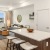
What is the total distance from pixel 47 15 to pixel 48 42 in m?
3.00

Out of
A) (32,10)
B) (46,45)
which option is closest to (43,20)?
(32,10)

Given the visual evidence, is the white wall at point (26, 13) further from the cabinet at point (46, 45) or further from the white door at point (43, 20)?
the cabinet at point (46, 45)

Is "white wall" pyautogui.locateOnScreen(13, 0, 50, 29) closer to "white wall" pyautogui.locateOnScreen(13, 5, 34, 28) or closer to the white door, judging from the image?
"white wall" pyautogui.locateOnScreen(13, 5, 34, 28)

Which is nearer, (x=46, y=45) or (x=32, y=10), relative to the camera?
(x=46, y=45)

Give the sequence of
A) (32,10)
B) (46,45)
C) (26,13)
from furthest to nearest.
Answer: (26,13)
(32,10)
(46,45)

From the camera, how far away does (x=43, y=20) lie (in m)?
6.16

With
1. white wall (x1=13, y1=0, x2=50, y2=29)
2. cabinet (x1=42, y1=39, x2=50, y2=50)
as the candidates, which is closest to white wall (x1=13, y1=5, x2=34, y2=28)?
white wall (x1=13, y1=0, x2=50, y2=29)

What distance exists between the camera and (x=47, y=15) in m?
5.81

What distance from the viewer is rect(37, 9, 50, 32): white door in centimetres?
582

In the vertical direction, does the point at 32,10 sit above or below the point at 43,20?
above

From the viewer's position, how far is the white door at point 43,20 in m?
5.82

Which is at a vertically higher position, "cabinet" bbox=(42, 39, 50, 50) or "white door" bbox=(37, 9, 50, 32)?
"white door" bbox=(37, 9, 50, 32)

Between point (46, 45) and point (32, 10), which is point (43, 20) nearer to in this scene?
point (32, 10)

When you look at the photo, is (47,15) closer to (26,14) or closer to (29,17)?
(29,17)
